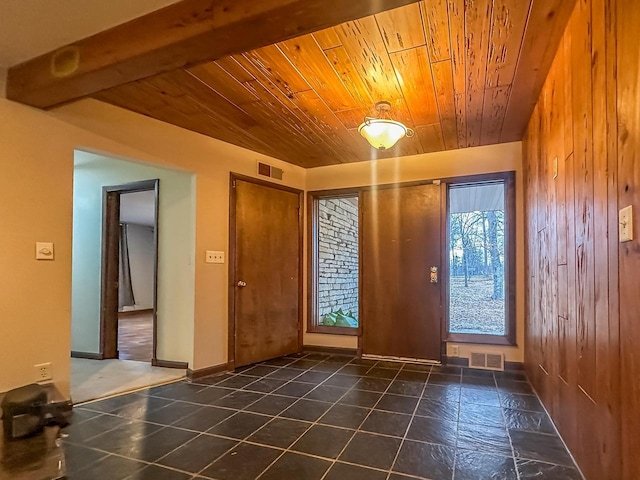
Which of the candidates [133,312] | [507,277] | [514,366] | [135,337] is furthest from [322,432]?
[133,312]

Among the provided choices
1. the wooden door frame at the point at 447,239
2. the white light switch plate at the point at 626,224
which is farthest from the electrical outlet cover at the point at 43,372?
the white light switch plate at the point at 626,224

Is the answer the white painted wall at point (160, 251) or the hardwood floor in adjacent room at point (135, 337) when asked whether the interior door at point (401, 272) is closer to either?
the white painted wall at point (160, 251)

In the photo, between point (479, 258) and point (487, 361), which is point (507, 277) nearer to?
point (479, 258)

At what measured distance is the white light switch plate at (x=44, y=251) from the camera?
2.62 metres

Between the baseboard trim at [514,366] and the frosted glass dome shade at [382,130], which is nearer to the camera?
the frosted glass dome shade at [382,130]

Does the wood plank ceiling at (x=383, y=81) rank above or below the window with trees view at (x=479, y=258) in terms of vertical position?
above

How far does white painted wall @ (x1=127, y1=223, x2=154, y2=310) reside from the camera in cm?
915

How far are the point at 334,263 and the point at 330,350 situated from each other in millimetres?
1092

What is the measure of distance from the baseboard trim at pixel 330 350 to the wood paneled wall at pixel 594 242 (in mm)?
2217

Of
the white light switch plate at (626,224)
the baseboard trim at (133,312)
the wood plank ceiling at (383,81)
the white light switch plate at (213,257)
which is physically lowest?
the baseboard trim at (133,312)

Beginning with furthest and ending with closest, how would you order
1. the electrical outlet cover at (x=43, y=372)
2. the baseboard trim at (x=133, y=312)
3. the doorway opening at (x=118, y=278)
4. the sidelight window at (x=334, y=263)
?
the baseboard trim at (x=133, y=312) → the sidelight window at (x=334, y=263) → the doorway opening at (x=118, y=278) → the electrical outlet cover at (x=43, y=372)

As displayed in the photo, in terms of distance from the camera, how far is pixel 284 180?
4.64 meters

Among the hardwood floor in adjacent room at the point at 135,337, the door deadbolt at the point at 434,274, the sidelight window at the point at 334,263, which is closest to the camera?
the door deadbolt at the point at 434,274

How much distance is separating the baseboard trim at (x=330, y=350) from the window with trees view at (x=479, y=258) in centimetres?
117
